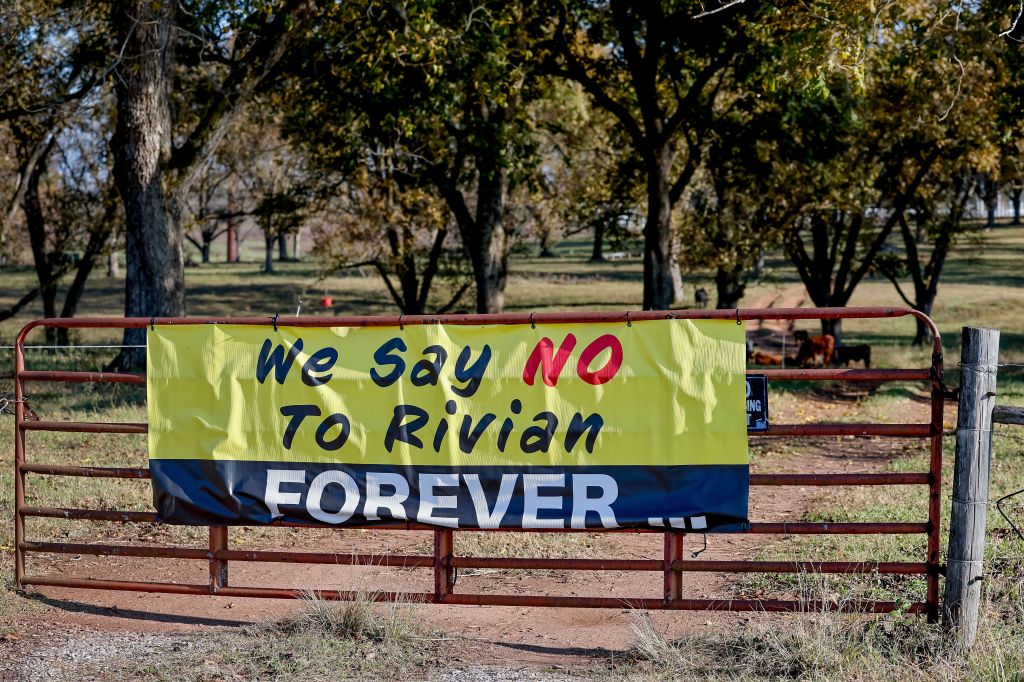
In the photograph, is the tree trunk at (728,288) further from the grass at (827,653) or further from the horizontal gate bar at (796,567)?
the grass at (827,653)

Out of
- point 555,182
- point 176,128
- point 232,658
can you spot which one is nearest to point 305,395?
point 232,658

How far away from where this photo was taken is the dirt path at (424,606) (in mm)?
5941

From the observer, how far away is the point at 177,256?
16.3 meters

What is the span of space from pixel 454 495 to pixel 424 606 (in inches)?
33.9

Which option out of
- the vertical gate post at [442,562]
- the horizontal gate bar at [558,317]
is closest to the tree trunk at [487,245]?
the horizontal gate bar at [558,317]

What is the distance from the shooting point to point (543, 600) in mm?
5879

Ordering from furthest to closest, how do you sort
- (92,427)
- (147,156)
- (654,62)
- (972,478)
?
(654,62) < (147,156) < (92,427) < (972,478)

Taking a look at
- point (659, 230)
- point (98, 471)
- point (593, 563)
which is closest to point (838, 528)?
point (593, 563)

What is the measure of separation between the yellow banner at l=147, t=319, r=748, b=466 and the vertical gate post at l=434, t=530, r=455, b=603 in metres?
0.45

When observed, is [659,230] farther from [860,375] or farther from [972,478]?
[972,478]

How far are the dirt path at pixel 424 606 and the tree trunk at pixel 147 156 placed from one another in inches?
348

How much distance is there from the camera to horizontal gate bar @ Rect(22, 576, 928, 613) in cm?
575

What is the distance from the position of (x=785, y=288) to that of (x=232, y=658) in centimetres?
4398

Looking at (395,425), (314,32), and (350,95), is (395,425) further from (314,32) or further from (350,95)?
(350,95)
